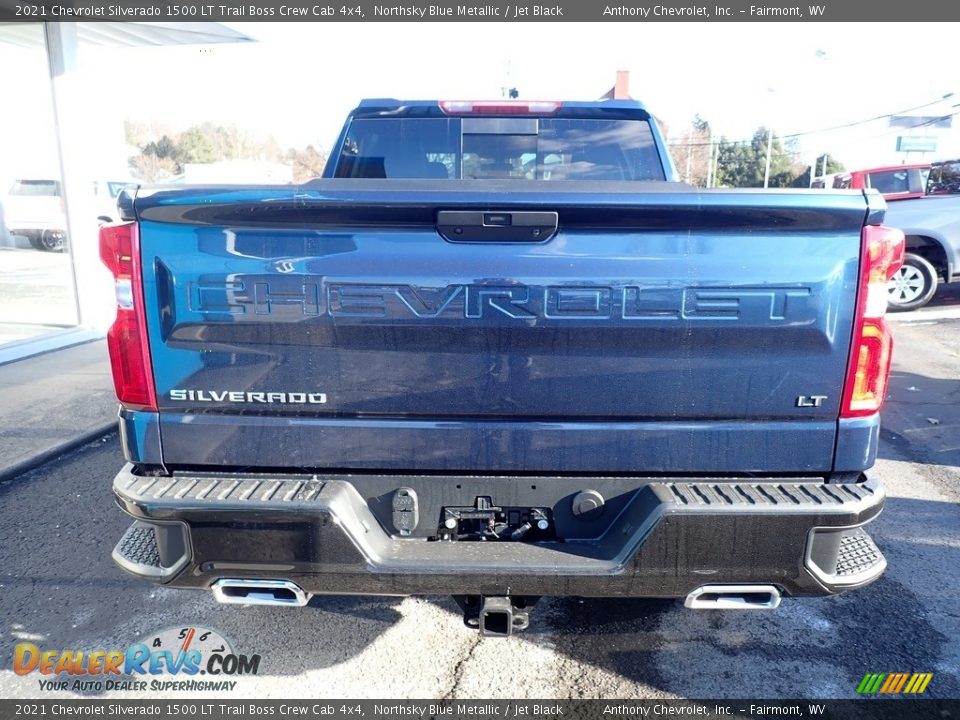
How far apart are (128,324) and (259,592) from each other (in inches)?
37.8

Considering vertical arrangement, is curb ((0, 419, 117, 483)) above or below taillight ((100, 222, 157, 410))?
below

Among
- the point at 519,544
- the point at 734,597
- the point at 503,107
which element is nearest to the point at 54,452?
the point at 503,107

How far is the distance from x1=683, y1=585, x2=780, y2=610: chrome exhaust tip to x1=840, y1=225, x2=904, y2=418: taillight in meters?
0.61

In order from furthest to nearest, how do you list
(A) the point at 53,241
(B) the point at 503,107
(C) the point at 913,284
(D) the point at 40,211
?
(C) the point at 913,284
(D) the point at 40,211
(A) the point at 53,241
(B) the point at 503,107

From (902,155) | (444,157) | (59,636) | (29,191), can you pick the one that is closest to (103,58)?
(29,191)

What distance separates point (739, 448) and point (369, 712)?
1643 mm

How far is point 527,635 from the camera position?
9.36ft

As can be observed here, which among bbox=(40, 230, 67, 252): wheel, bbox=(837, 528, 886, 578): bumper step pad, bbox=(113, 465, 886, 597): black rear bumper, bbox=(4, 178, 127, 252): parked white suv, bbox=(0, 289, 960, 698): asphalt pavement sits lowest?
bbox=(0, 289, 960, 698): asphalt pavement

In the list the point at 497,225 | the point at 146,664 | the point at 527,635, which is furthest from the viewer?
the point at 527,635

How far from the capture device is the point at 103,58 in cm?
966

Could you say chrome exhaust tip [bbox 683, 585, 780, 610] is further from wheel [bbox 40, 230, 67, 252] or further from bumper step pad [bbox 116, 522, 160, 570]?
wheel [bbox 40, 230, 67, 252]

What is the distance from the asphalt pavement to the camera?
2561mm

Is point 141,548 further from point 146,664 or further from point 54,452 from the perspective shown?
point 54,452

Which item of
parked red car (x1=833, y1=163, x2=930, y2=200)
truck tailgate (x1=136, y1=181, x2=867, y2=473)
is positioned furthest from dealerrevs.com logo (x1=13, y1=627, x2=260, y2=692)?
parked red car (x1=833, y1=163, x2=930, y2=200)
